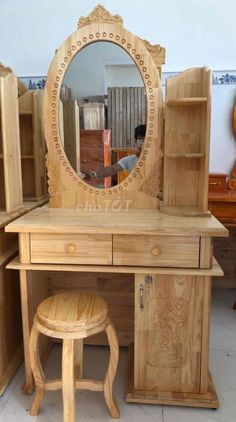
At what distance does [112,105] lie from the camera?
158 centimetres

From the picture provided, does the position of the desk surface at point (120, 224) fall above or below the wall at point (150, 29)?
below

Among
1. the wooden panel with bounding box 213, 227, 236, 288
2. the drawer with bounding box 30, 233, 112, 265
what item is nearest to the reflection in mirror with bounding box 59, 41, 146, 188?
the drawer with bounding box 30, 233, 112, 265

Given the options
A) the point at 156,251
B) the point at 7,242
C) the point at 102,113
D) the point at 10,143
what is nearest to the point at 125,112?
the point at 102,113

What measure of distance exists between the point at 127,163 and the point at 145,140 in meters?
0.12

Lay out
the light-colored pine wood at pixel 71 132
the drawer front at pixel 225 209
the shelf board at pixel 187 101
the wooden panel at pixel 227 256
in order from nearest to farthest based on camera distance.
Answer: the shelf board at pixel 187 101 < the light-colored pine wood at pixel 71 132 < the drawer front at pixel 225 209 < the wooden panel at pixel 227 256

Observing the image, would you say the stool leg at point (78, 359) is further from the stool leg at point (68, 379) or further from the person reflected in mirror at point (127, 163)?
the person reflected in mirror at point (127, 163)

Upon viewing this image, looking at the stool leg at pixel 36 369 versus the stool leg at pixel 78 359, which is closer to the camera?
the stool leg at pixel 36 369

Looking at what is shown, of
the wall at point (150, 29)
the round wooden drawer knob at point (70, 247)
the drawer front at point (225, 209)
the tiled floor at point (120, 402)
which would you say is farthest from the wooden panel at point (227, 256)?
the round wooden drawer knob at point (70, 247)

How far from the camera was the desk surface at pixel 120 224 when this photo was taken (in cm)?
129

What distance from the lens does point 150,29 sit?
2113mm

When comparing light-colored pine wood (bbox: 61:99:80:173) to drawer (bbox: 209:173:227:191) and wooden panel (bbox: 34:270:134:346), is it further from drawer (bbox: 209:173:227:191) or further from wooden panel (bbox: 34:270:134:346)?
drawer (bbox: 209:173:227:191)

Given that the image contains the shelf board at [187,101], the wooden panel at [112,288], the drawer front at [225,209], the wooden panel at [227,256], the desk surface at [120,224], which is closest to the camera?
the desk surface at [120,224]

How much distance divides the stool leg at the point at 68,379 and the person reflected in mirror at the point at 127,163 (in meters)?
0.73

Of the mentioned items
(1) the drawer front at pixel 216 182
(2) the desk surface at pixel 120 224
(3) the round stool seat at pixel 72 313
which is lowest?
(3) the round stool seat at pixel 72 313
